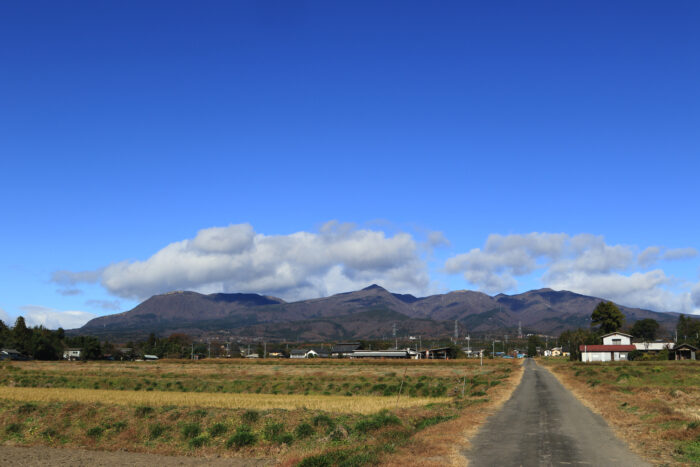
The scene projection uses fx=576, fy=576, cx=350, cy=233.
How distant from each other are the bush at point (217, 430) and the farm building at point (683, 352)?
406ft

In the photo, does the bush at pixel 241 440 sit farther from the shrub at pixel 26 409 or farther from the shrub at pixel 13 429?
the shrub at pixel 26 409

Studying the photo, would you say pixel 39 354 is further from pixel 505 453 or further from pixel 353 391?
pixel 505 453

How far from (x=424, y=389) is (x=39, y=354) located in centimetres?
13531

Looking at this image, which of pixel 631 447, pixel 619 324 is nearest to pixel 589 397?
pixel 631 447

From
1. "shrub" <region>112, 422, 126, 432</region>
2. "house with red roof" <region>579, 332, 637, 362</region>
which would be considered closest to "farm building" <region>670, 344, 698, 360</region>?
"house with red roof" <region>579, 332, 637, 362</region>

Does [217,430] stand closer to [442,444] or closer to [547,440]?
[442,444]

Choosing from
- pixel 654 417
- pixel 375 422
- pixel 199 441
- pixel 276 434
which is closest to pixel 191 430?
pixel 199 441

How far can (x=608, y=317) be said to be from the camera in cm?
15525

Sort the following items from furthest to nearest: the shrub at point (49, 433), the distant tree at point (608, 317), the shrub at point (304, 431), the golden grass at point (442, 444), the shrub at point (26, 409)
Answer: the distant tree at point (608, 317)
the shrub at point (26, 409)
the shrub at point (49, 433)
the shrub at point (304, 431)
the golden grass at point (442, 444)

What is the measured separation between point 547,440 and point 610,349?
12266 centimetres

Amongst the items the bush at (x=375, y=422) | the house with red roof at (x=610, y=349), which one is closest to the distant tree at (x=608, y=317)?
the house with red roof at (x=610, y=349)

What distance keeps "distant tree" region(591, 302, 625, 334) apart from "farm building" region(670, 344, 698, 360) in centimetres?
2678

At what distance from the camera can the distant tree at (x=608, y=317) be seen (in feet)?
506

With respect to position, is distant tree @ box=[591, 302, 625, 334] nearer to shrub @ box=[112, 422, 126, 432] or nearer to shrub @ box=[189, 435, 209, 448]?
shrub @ box=[189, 435, 209, 448]
